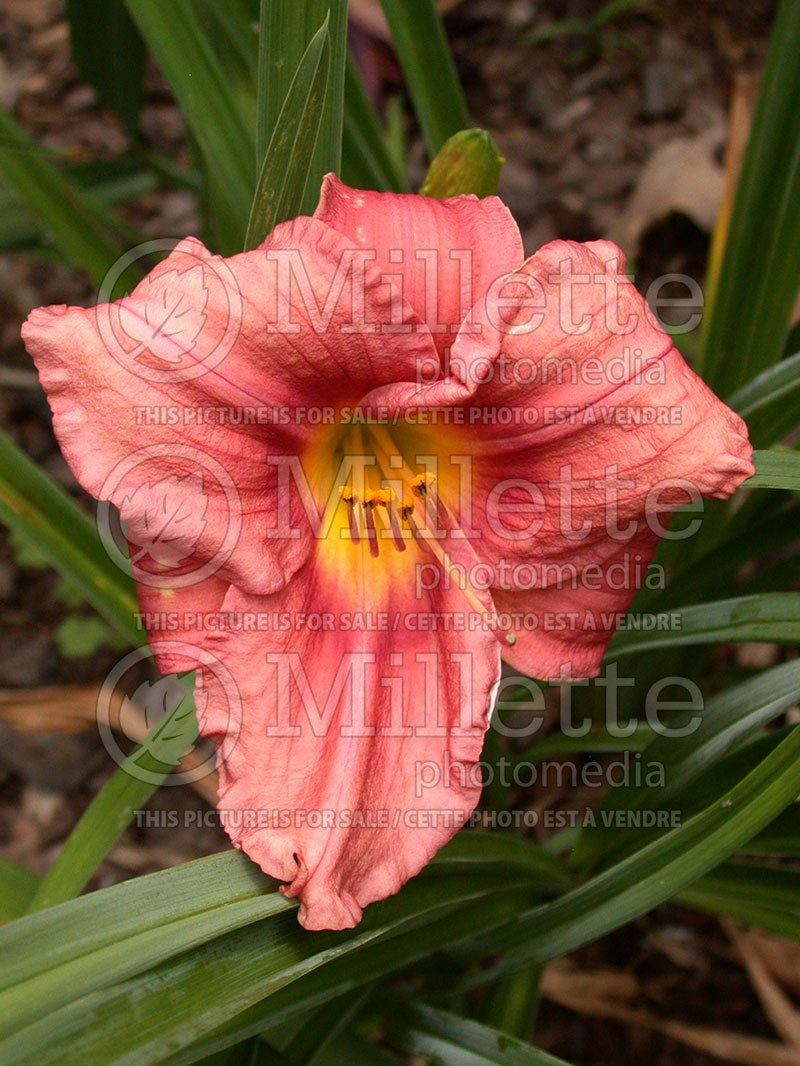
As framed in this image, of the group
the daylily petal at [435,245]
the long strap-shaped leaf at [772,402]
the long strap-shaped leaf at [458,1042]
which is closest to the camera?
the daylily petal at [435,245]

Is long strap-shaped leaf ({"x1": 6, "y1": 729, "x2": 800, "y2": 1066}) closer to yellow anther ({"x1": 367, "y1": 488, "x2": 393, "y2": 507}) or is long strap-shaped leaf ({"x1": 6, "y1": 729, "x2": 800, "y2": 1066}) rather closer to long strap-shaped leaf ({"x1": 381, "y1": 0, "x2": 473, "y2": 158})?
yellow anther ({"x1": 367, "y1": 488, "x2": 393, "y2": 507})

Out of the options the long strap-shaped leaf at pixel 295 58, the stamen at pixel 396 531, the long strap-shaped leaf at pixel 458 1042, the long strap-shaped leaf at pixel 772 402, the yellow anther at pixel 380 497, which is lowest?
the long strap-shaped leaf at pixel 458 1042

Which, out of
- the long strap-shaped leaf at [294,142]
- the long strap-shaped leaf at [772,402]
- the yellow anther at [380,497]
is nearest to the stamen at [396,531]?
the yellow anther at [380,497]

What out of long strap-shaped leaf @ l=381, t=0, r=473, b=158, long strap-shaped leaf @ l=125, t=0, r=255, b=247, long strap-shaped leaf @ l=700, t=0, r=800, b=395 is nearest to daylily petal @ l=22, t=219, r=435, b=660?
long strap-shaped leaf @ l=125, t=0, r=255, b=247

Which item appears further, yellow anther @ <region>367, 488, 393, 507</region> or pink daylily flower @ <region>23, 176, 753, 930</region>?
yellow anther @ <region>367, 488, 393, 507</region>

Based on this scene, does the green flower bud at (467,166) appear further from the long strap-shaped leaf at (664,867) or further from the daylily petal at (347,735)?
the long strap-shaped leaf at (664,867)

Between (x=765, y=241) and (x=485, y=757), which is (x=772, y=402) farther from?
(x=485, y=757)
